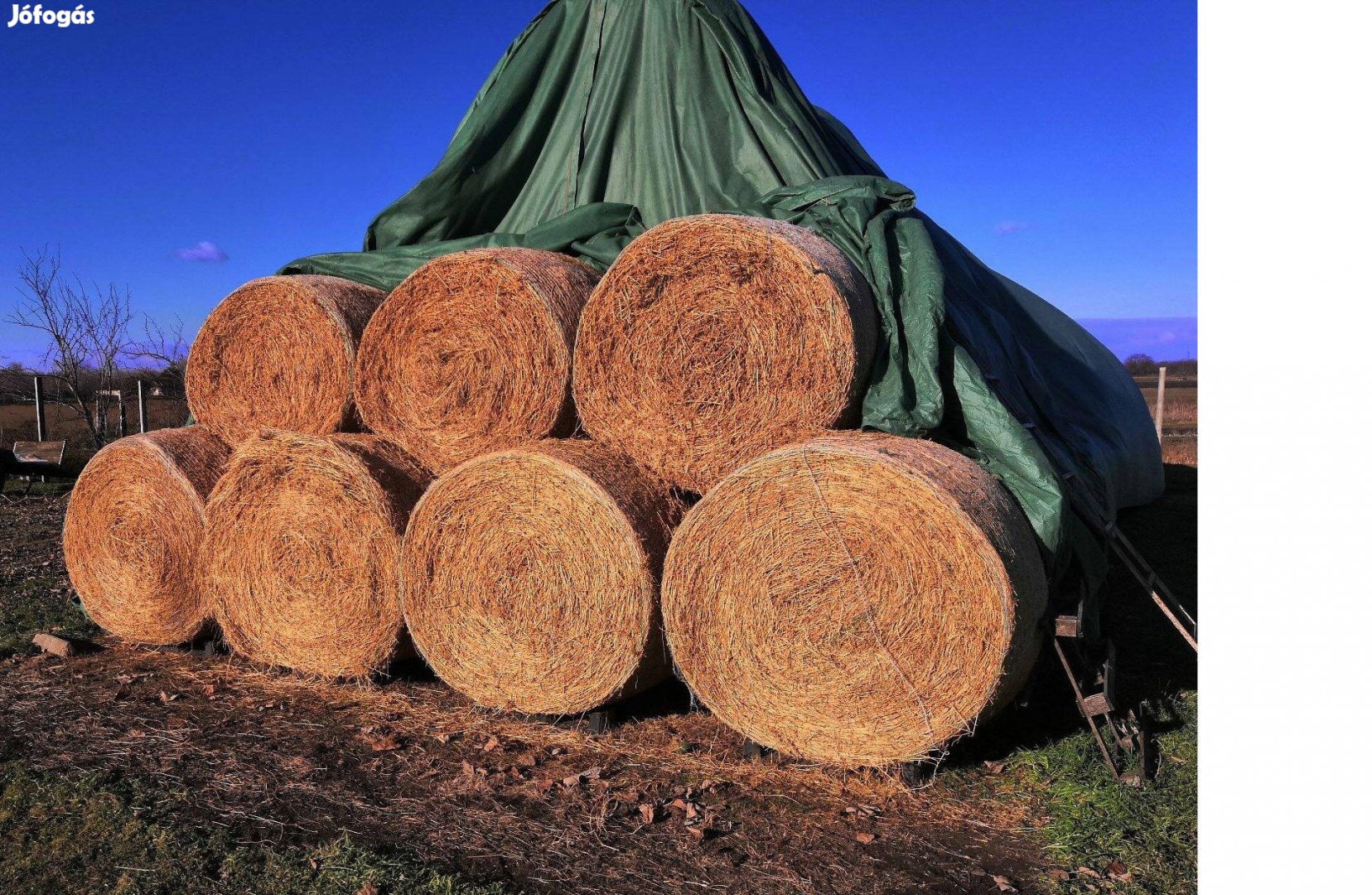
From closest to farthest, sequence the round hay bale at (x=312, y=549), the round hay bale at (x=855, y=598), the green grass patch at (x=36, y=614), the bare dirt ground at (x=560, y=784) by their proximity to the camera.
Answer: the bare dirt ground at (x=560, y=784), the round hay bale at (x=855, y=598), the round hay bale at (x=312, y=549), the green grass patch at (x=36, y=614)

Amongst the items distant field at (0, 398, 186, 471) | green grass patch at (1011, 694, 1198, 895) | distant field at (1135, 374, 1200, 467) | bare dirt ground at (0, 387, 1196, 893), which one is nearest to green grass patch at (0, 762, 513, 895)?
bare dirt ground at (0, 387, 1196, 893)

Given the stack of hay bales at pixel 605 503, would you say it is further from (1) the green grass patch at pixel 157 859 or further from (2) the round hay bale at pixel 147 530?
(1) the green grass patch at pixel 157 859

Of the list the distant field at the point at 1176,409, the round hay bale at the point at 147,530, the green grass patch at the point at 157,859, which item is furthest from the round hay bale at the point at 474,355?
the distant field at the point at 1176,409

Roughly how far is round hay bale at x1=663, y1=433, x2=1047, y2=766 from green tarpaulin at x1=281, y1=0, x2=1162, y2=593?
1534mm

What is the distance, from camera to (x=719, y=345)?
4.55 metres

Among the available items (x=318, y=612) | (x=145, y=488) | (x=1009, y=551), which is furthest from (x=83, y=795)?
(x=1009, y=551)

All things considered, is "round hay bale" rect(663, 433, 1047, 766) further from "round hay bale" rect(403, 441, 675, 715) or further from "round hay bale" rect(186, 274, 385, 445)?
"round hay bale" rect(186, 274, 385, 445)

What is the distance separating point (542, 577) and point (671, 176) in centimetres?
346

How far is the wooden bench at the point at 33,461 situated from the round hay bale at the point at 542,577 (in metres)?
9.77

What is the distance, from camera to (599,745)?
4586 mm

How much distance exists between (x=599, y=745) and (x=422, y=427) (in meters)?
1.93

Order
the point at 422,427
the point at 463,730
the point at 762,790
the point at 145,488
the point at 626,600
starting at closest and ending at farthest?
the point at 762,790, the point at 626,600, the point at 463,730, the point at 422,427, the point at 145,488

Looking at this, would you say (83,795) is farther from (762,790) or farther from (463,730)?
(762,790)

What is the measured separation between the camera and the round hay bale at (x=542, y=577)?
14.7ft
